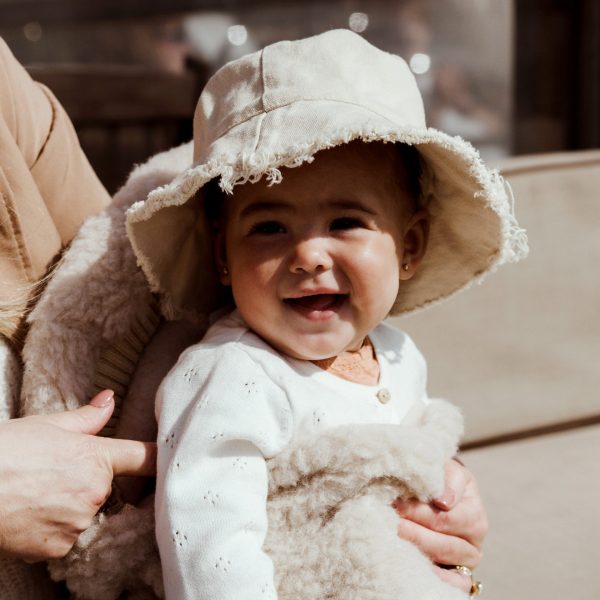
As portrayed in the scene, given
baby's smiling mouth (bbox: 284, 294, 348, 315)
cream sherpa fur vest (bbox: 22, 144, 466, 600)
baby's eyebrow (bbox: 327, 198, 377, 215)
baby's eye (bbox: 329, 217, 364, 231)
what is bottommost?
cream sherpa fur vest (bbox: 22, 144, 466, 600)

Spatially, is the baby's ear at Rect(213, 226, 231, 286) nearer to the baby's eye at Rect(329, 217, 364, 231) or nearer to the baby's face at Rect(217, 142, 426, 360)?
the baby's face at Rect(217, 142, 426, 360)

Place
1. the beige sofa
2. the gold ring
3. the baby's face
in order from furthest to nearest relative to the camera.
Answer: the beige sofa < the gold ring < the baby's face

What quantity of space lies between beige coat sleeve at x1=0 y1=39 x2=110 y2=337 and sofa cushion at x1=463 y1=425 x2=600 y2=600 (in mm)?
745

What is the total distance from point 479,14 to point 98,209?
2.71m

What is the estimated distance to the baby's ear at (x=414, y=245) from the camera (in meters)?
1.03

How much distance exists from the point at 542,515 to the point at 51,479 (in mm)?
832

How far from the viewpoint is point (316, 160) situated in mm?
879

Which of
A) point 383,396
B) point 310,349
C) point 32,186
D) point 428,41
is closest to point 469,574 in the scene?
point 383,396

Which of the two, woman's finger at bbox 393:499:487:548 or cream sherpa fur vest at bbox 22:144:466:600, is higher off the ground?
cream sherpa fur vest at bbox 22:144:466:600

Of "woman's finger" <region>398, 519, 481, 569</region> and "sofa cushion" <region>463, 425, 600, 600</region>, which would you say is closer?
"woman's finger" <region>398, 519, 481, 569</region>

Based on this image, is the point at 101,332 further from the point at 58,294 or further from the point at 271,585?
the point at 271,585

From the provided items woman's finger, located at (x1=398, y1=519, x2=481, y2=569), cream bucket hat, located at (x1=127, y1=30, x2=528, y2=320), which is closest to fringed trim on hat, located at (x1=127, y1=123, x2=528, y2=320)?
cream bucket hat, located at (x1=127, y1=30, x2=528, y2=320)

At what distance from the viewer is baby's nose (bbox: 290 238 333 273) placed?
2.82 ft

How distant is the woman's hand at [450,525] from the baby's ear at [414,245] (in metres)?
0.24
